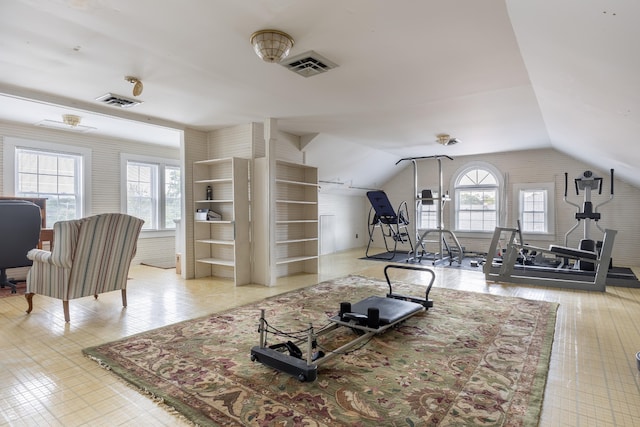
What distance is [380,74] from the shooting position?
145 inches

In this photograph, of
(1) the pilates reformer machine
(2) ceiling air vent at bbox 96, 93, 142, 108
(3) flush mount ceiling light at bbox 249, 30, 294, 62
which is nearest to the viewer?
(1) the pilates reformer machine

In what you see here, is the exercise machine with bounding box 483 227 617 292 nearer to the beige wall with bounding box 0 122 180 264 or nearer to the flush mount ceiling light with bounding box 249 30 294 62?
the flush mount ceiling light with bounding box 249 30 294 62

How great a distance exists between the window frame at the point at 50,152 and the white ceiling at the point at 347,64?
0.62 meters

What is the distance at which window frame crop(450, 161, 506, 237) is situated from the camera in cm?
871

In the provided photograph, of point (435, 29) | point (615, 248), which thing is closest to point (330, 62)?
point (435, 29)

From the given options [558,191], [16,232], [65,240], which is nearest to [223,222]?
[65,240]

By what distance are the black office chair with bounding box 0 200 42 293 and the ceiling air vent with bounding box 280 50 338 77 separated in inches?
167

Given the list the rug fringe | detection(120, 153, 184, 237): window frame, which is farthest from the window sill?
the rug fringe

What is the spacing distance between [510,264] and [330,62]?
4.36m

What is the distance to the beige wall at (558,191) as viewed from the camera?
289 inches

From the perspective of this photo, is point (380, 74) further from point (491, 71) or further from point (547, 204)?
point (547, 204)

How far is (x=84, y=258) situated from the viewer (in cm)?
362

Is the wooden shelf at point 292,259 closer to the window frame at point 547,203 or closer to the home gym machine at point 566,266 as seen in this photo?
the home gym machine at point 566,266

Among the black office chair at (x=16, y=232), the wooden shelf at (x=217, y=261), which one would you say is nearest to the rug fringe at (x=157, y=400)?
the wooden shelf at (x=217, y=261)
